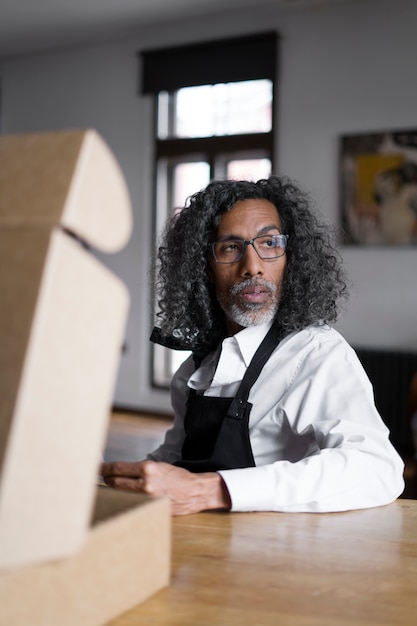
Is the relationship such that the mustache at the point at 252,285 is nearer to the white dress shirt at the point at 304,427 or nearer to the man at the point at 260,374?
the man at the point at 260,374

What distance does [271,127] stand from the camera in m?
6.91

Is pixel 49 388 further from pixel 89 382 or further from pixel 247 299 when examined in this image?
pixel 247 299

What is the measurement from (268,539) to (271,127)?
6.05 metres

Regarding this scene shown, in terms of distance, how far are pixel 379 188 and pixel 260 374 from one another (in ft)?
15.6

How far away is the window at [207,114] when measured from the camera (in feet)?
22.9

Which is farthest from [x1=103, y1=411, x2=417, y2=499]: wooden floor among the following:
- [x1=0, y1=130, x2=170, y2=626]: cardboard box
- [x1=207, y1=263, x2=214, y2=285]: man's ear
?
[x1=0, y1=130, x2=170, y2=626]: cardboard box

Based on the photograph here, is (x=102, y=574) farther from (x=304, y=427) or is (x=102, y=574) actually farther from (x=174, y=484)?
(x=304, y=427)

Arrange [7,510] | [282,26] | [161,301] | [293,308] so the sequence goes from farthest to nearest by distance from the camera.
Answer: [282,26] → [161,301] → [293,308] → [7,510]

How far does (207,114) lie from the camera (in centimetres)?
735

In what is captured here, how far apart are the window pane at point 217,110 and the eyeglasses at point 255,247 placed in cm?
488

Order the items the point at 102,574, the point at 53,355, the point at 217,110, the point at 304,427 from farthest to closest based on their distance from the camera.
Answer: the point at 217,110, the point at 304,427, the point at 102,574, the point at 53,355

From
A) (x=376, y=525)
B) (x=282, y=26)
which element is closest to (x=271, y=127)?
(x=282, y=26)

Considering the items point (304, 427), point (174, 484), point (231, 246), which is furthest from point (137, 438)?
point (174, 484)

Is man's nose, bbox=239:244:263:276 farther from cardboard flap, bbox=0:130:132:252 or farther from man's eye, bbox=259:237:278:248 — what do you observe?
cardboard flap, bbox=0:130:132:252
